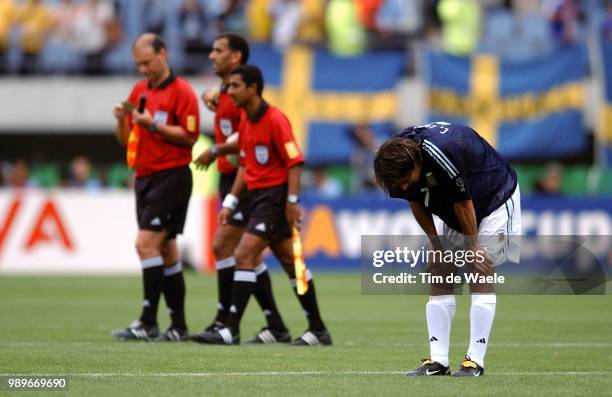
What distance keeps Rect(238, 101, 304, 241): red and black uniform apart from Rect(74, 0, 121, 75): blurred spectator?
1879 cm

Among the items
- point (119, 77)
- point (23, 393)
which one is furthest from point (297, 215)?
point (119, 77)

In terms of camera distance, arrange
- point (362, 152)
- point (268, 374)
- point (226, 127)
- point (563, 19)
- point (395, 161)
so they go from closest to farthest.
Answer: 1. point (395, 161)
2. point (268, 374)
3. point (226, 127)
4. point (362, 152)
5. point (563, 19)

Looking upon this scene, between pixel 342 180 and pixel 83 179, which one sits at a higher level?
pixel 83 179

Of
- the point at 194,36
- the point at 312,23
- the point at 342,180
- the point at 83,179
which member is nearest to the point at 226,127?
the point at 83,179

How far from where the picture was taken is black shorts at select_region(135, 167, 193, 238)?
1186 centimetres

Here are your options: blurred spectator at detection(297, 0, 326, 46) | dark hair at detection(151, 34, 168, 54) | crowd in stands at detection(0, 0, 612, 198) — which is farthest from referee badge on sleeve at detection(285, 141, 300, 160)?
blurred spectator at detection(297, 0, 326, 46)

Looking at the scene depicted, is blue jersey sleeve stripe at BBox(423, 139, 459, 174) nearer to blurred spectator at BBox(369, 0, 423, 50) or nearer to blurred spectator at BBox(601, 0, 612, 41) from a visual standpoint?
blurred spectator at BBox(601, 0, 612, 41)

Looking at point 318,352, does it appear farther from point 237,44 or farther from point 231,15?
point 231,15

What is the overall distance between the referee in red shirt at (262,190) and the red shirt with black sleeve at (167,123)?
0.68 metres

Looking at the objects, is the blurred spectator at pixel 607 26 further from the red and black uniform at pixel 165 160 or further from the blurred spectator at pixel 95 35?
the red and black uniform at pixel 165 160

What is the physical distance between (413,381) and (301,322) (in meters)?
5.86

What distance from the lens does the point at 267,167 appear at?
37.5ft

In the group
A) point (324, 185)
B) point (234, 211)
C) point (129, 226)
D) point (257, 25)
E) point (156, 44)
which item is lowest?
point (129, 226)

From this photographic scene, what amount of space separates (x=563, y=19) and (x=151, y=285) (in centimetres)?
1889
